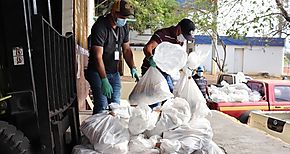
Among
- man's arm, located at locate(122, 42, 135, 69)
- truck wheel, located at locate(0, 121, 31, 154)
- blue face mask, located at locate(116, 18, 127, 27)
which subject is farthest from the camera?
Result: man's arm, located at locate(122, 42, 135, 69)

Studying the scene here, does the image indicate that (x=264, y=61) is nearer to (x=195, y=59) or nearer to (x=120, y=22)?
(x=195, y=59)

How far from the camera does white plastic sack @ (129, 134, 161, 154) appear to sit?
127 inches

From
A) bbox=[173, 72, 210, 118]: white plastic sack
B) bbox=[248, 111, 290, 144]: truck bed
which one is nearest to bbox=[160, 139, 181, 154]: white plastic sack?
bbox=[173, 72, 210, 118]: white plastic sack

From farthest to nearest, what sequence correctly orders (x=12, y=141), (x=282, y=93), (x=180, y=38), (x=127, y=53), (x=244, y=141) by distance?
1. (x=282, y=93)
2. (x=180, y=38)
3. (x=127, y=53)
4. (x=244, y=141)
5. (x=12, y=141)

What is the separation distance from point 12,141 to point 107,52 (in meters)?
2.21

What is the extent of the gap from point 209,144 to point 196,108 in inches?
19.6

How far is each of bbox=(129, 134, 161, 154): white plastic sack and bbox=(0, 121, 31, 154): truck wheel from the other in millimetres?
1058

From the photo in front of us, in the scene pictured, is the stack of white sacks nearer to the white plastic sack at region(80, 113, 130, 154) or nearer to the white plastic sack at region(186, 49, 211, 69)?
the white plastic sack at region(80, 113, 130, 154)

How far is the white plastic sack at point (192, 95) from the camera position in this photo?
12.6 ft

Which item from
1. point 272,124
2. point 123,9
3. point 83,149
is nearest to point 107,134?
point 83,149

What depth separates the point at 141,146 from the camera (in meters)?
3.25

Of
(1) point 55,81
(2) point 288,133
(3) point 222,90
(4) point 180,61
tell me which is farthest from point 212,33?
(1) point 55,81

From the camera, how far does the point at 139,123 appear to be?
3.28m

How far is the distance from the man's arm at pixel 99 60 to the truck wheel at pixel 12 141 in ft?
5.61
